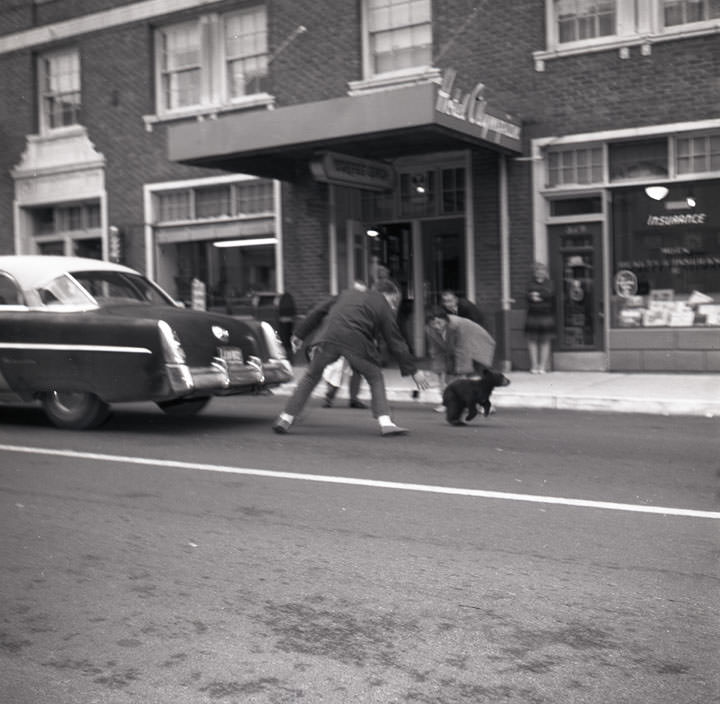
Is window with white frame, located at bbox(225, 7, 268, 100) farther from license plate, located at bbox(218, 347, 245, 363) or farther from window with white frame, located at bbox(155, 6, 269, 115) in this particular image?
license plate, located at bbox(218, 347, 245, 363)

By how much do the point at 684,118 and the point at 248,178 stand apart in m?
8.23

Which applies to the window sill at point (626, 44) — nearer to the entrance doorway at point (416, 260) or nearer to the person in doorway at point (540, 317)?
the entrance doorway at point (416, 260)

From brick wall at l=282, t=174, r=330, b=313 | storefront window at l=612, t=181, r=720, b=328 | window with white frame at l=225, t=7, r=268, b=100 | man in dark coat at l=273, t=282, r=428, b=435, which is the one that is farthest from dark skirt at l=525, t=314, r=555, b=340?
window with white frame at l=225, t=7, r=268, b=100

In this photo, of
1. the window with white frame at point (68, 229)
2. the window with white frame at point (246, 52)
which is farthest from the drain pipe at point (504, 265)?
the window with white frame at point (68, 229)

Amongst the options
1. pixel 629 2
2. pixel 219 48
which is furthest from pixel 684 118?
pixel 219 48

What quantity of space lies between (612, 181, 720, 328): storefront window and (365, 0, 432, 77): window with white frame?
425 cm

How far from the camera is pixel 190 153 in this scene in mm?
16391

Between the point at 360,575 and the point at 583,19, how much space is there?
13062 millimetres

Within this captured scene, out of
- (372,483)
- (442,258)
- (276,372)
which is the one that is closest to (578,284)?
(442,258)

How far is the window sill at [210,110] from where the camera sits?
19239mm

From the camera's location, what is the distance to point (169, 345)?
9766mm

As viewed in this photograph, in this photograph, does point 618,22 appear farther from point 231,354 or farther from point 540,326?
point 231,354

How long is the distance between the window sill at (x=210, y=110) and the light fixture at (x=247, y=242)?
92.4 inches

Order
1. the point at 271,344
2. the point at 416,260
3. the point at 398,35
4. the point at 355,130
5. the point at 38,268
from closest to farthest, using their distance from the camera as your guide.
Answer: the point at 38,268 < the point at 271,344 < the point at 355,130 < the point at 398,35 < the point at 416,260
